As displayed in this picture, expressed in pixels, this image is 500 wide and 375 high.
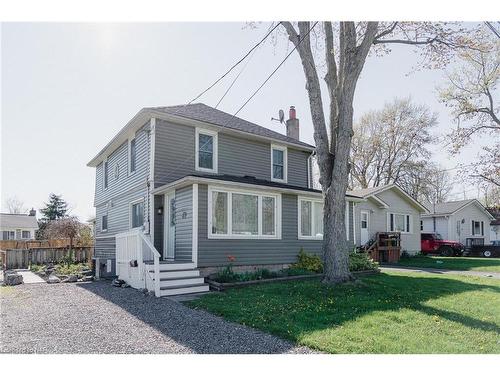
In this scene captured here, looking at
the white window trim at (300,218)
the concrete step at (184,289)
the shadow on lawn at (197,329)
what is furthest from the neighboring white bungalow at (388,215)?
the shadow on lawn at (197,329)

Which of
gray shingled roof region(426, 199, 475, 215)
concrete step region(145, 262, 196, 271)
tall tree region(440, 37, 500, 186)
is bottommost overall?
concrete step region(145, 262, 196, 271)

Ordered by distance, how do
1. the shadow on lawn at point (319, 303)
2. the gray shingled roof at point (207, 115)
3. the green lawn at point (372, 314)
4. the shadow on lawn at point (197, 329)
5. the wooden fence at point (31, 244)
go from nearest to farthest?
the shadow on lawn at point (197, 329), the green lawn at point (372, 314), the shadow on lawn at point (319, 303), the gray shingled roof at point (207, 115), the wooden fence at point (31, 244)

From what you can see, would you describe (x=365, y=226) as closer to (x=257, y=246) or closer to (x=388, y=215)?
(x=388, y=215)

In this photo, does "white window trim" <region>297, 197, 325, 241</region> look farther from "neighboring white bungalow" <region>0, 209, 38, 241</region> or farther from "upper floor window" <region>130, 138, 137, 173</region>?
"neighboring white bungalow" <region>0, 209, 38, 241</region>

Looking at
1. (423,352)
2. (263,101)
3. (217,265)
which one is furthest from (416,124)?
(423,352)

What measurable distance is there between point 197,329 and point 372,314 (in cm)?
313

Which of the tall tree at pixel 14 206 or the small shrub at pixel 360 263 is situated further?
the tall tree at pixel 14 206

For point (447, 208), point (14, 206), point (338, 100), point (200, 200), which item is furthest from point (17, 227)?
point (447, 208)

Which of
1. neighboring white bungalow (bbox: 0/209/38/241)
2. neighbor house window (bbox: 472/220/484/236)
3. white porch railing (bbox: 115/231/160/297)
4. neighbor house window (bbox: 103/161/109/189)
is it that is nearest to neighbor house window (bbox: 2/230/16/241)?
neighboring white bungalow (bbox: 0/209/38/241)

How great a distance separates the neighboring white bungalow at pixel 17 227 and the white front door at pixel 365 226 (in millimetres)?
Answer: 34227

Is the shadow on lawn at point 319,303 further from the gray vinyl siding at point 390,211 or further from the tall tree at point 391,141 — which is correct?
the tall tree at point 391,141

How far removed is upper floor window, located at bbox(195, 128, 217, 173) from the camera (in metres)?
13.4

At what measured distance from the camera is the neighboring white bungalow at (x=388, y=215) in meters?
Result: 22.5

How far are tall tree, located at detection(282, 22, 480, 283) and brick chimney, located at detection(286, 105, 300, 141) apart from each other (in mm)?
7125
